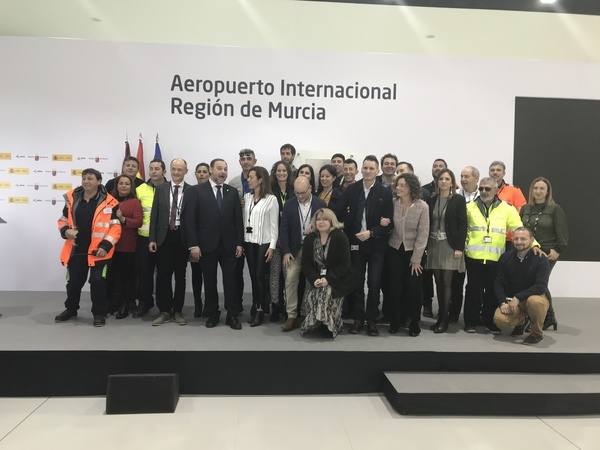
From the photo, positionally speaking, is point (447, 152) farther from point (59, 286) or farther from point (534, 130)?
point (59, 286)

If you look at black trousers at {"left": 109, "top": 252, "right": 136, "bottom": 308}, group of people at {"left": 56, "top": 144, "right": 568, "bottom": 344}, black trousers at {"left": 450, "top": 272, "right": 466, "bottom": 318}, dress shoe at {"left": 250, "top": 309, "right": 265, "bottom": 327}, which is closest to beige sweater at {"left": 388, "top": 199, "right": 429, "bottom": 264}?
group of people at {"left": 56, "top": 144, "right": 568, "bottom": 344}

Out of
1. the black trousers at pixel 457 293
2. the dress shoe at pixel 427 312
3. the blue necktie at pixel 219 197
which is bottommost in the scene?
the dress shoe at pixel 427 312

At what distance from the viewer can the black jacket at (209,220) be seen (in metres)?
3.55

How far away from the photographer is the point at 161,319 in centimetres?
366

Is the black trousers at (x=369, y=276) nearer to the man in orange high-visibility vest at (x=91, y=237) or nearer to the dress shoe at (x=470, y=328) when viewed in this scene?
the dress shoe at (x=470, y=328)

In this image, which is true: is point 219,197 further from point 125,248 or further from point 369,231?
point 369,231

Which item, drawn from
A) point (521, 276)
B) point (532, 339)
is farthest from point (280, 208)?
point (532, 339)

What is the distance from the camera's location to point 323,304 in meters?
3.37

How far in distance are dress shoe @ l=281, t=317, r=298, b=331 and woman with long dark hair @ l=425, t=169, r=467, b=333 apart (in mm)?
1194

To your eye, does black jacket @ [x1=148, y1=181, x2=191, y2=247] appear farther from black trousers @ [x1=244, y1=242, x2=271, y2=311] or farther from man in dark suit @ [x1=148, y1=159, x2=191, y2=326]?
black trousers @ [x1=244, y1=242, x2=271, y2=311]

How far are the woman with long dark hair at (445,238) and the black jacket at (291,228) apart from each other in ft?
3.38

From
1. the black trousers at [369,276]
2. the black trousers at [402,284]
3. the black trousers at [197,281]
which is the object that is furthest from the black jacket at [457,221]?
the black trousers at [197,281]

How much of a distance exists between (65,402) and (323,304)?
1.94m

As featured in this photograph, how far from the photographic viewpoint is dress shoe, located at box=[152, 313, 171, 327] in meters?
3.61
